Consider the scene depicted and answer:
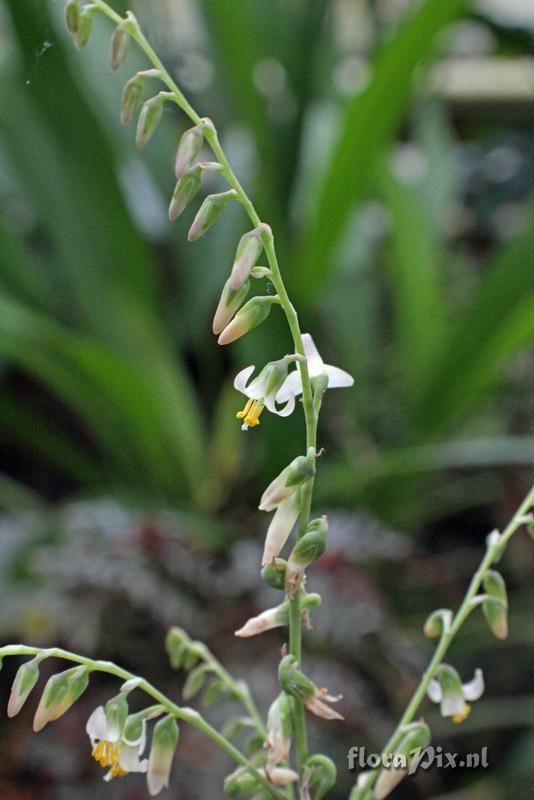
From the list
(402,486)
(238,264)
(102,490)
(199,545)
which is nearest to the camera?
(238,264)

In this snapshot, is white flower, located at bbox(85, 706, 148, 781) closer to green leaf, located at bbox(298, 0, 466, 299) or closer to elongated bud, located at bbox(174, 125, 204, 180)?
elongated bud, located at bbox(174, 125, 204, 180)

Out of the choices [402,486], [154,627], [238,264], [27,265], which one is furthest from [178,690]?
[238,264]

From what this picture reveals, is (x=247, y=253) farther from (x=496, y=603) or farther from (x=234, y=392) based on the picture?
(x=234, y=392)

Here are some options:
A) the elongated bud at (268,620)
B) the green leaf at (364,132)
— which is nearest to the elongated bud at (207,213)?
the elongated bud at (268,620)

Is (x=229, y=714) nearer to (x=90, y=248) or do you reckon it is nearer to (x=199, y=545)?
(x=199, y=545)

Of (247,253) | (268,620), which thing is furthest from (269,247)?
(268,620)

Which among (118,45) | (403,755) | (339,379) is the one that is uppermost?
(118,45)

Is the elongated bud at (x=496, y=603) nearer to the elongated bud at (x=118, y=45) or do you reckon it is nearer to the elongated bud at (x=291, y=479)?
the elongated bud at (x=291, y=479)
